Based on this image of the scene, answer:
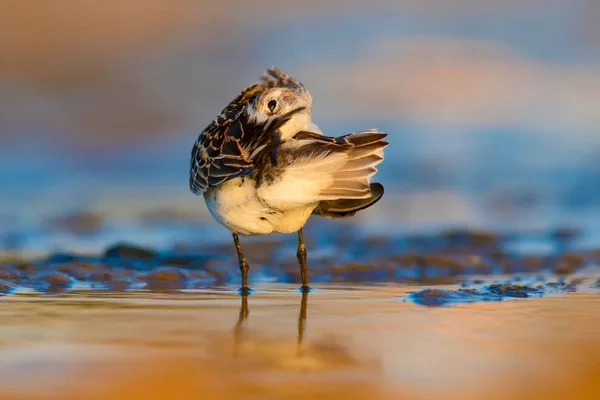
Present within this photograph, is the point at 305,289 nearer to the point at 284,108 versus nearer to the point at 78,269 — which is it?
the point at 284,108

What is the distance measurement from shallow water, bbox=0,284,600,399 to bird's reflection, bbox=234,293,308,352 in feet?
0.03

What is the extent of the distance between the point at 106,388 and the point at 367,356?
1.10m

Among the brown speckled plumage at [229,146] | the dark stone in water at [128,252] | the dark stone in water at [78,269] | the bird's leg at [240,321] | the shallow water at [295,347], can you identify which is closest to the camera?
the shallow water at [295,347]

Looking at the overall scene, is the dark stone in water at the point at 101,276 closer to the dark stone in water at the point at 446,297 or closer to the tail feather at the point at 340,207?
the tail feather at the point at 340,207

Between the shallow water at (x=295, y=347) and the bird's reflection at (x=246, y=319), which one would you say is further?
the bird's reflection at (x=246, y=319)

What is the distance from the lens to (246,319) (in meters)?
4.70

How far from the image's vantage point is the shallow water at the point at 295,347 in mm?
3137

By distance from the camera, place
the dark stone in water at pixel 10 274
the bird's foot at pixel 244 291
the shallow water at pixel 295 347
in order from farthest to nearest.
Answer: the dark stone in water at pixel 10 274 → the bird's foot at pixel 244 291 → the shallow water at pixel 295 347

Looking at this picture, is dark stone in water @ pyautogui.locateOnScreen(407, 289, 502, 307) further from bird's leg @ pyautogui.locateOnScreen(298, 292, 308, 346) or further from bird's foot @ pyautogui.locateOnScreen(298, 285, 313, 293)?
bird's foot @ pyautogui.locateOnScreen(298, 285, 313, 293)

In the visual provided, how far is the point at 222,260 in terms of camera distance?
7.70m

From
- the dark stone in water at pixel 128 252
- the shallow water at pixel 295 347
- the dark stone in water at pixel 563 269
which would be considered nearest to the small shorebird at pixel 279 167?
the shallow water at pixel 295 347

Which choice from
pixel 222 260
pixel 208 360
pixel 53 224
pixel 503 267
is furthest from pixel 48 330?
pixel 53 224

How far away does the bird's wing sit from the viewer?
5.32 meters

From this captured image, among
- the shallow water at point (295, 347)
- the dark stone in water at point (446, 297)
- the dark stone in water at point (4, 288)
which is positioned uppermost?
the dark stone in water at point (4, 288)
